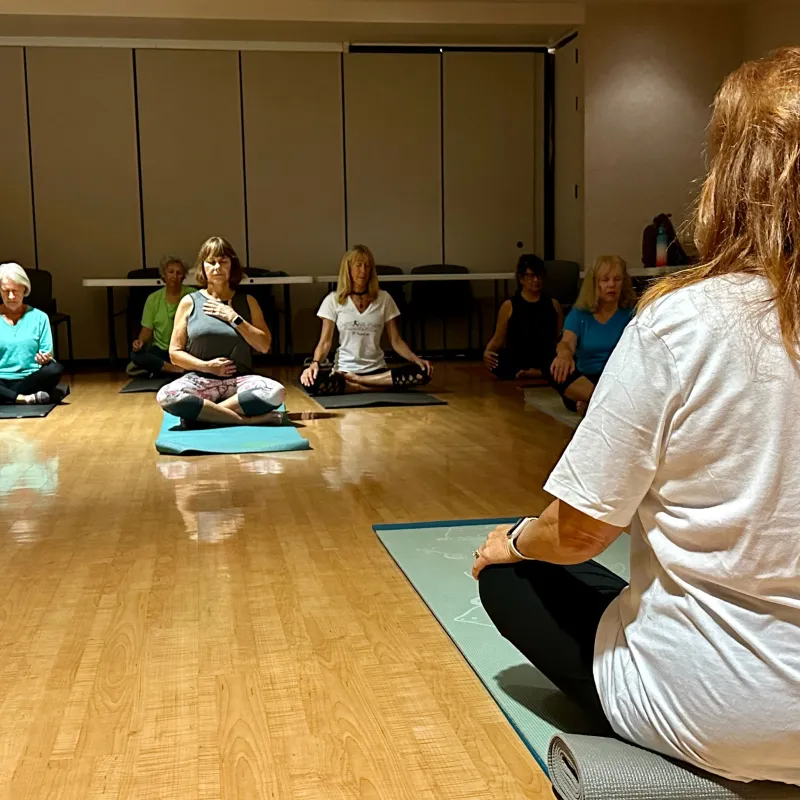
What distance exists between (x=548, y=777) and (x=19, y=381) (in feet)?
17.7

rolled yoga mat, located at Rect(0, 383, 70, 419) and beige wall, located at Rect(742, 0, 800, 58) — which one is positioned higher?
beige wall, located at Rect(742, 0, 800, 58)

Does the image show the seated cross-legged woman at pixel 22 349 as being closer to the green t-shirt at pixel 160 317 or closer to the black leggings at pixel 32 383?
the black leggings at pixel 32 383

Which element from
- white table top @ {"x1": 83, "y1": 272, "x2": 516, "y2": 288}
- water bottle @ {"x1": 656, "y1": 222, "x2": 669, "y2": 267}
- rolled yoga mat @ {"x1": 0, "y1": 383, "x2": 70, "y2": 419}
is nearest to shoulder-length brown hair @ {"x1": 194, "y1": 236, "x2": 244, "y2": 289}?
rolled yoga mat @ {"x1": 0, "y1": 383, "x2": 70, "y2": 419}

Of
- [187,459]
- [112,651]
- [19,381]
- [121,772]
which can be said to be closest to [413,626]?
[112,651]

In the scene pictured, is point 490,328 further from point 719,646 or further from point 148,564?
point 719,646

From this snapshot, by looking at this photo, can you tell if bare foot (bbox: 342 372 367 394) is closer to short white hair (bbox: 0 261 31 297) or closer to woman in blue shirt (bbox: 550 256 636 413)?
woman in blue shirt (bbox: 550 256 636 413)

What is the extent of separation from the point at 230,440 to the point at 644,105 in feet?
17.4

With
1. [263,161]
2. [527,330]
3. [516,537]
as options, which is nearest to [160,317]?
[263,161]

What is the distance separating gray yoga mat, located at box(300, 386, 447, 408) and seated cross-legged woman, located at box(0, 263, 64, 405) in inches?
66.4

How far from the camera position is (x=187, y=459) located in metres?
4.55

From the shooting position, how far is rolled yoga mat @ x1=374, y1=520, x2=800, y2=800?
137 cm

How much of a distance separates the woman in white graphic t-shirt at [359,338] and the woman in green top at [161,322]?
165 centimetres

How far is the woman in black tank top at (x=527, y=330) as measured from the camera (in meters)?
6.96

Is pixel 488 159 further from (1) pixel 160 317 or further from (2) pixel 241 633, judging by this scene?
(2) pixel 241 633
